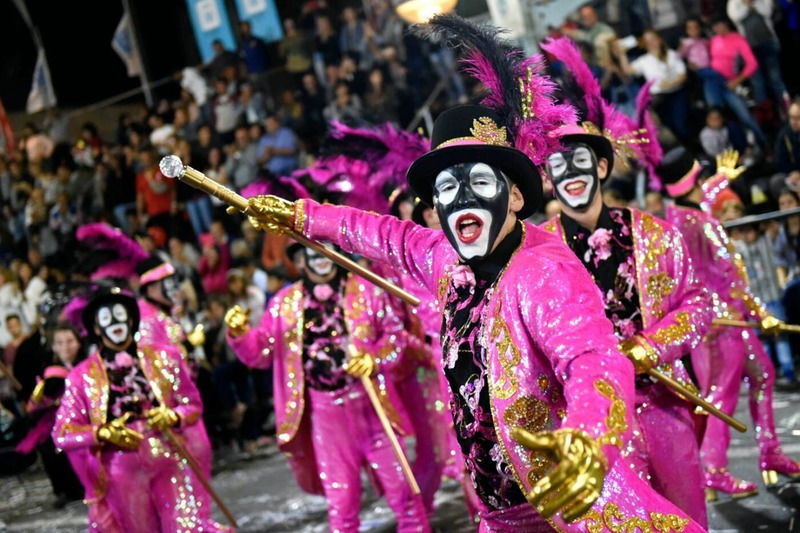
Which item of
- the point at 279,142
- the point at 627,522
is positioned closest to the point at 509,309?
the point at 627,522

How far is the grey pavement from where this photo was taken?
5.41 metres

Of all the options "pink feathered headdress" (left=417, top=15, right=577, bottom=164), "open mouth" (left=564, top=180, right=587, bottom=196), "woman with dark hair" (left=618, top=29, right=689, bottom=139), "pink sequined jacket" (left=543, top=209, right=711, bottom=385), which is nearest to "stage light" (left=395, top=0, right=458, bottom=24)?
"woman with dark hair" (left=618, top=29, right=689, bottom=139)

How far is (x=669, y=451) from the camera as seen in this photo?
4086 mm

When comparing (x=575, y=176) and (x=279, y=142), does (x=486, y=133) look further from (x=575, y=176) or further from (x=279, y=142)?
(x=279, y=142)

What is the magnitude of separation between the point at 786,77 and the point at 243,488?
6088 mm

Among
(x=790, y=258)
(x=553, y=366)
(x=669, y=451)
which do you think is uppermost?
(x=553, y=366)

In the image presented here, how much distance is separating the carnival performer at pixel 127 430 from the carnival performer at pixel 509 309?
2514 millimetres

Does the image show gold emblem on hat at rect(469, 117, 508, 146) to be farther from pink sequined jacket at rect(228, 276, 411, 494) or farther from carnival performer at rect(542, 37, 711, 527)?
pink sequined jacket at rect(228, 276, 411, 494)

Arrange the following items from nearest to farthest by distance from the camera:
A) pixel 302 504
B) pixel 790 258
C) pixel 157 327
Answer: pixel 157 327 < pixel 302 504 < pixel 790 258

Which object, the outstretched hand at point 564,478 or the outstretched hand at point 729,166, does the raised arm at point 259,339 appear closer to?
the outstretched hand at point 729,166

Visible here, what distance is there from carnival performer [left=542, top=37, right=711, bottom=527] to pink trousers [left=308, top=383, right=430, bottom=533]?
5.76ft

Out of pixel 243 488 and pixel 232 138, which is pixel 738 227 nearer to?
pixel 243 488

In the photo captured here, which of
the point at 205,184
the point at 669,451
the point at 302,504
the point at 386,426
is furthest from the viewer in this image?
the point at 302,504

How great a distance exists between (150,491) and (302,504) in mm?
2057
